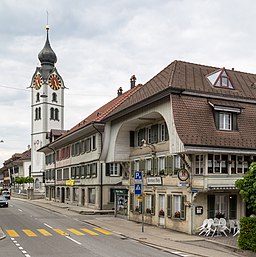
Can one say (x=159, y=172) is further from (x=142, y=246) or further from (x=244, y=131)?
(x=142, y=246)

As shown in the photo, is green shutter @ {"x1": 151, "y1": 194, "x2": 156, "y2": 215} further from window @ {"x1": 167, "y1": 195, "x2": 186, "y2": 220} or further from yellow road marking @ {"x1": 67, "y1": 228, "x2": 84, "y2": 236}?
yellow road marking @ {"x1": 67, "y1": 228, "x2": 84, "y2": 236}

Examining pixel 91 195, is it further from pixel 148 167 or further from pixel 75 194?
pixel 148 167

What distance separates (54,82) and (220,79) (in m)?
65.2

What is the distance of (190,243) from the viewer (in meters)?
22.0

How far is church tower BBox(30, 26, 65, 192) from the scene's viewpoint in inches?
3457

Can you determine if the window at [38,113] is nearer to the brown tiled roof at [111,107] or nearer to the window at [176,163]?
the brown tiled roof at [111,107]

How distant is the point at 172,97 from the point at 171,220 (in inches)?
281

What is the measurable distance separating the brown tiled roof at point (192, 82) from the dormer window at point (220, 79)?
0.28 m

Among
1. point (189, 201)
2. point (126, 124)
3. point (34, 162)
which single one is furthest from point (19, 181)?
point (189, 201)

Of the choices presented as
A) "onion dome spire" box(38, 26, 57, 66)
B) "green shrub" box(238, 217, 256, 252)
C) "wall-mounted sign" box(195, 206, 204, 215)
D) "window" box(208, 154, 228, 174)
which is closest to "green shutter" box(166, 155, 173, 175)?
"wall-mounted sign" box(195, 206, 204, 215)

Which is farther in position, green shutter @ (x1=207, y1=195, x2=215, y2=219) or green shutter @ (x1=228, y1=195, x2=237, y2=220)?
green shutter @ (x1=228, y1=195, x2=237, y2=220)

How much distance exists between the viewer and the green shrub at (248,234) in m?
18.2

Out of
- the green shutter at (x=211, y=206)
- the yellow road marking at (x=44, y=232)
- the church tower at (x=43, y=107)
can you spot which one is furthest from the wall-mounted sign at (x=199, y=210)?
the church tower at (x=43, y=107)

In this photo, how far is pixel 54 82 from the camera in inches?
3565
